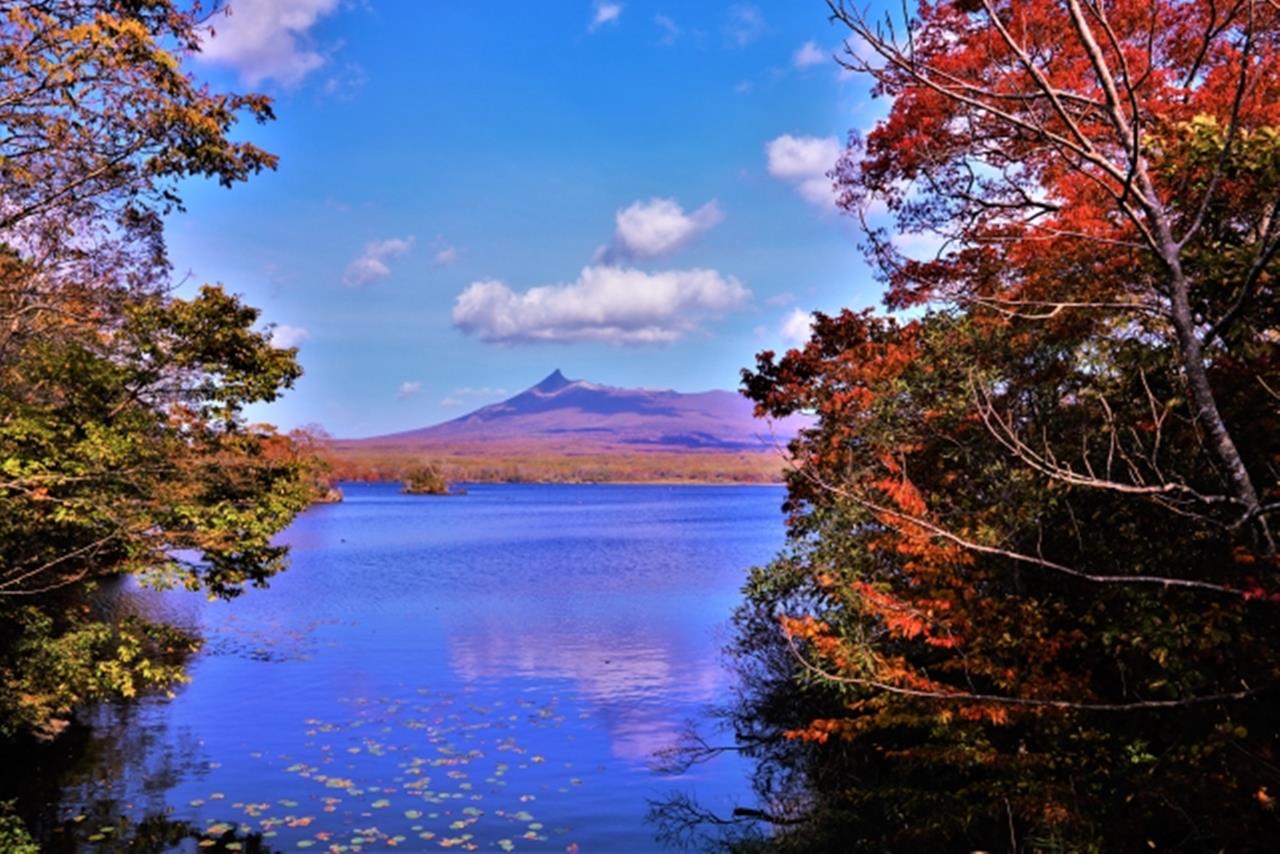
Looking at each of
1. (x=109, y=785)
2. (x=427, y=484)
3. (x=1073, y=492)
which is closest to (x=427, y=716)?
(x=109, y=785)

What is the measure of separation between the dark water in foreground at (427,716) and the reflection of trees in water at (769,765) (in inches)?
20.8

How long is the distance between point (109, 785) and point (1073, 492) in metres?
16.3

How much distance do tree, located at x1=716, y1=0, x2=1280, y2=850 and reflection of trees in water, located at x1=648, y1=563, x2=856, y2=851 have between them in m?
0.14

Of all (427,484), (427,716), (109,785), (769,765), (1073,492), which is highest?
(1073,492)

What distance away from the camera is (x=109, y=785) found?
16.3 m

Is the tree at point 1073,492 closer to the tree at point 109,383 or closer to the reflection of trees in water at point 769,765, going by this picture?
the reflection of trees in water at point 769,765

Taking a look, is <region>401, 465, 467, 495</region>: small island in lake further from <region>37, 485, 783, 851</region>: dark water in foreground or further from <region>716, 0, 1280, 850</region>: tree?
<region>716, 0, 1280, 850</region>: tree

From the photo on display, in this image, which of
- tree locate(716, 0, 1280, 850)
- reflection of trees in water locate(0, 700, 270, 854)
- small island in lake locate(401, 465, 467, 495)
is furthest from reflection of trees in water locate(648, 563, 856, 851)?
small island in lake locate(401, 465, 467, 495)

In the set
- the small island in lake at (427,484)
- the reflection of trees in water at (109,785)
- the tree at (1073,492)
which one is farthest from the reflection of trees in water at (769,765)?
the small island in lake at (427,484)

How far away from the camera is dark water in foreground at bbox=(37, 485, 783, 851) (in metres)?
14.9

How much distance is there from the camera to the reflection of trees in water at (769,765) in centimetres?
1388

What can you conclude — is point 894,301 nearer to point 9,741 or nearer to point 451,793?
point 451,793

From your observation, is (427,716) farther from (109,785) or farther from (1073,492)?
(1073,492)

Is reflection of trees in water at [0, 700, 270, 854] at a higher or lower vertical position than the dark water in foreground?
higher
